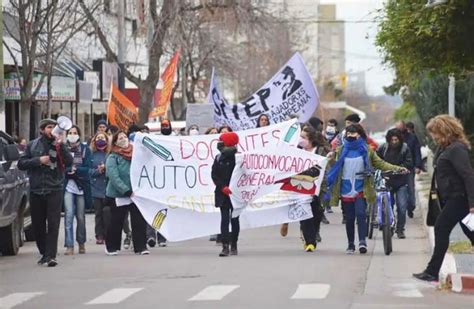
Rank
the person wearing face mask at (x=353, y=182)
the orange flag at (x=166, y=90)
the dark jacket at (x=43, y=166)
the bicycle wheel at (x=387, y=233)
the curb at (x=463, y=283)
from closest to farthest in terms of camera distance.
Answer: the curb at (x=463, y=283) → the dark jacket at (x=43, y=166) → the bicycle wheel at (x=387, y=233) → the person wearing face mask at (x=353, y=182) → the orange flag at (x=166, y=90)

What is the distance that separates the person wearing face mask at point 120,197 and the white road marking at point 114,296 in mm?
4005

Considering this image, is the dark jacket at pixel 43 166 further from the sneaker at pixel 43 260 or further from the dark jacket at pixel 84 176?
the dark jacket at pixel 84 176

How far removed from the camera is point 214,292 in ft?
42.4

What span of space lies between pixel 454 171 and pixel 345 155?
3859 mm

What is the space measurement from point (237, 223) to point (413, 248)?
2576 mm

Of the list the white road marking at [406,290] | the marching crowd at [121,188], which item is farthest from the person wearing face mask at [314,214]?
the white road marking at [406,290]

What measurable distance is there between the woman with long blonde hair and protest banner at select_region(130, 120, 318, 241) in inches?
176

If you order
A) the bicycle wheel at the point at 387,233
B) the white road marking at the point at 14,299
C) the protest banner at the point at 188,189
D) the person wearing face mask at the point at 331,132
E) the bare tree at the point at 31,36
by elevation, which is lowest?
the white road marking at the point at 14,299

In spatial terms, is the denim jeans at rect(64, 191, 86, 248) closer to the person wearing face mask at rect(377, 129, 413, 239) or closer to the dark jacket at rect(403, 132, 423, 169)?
the person wearing face mask at rect(377, 129, 413, 239)

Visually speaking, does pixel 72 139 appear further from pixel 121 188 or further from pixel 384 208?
pixel 384 208

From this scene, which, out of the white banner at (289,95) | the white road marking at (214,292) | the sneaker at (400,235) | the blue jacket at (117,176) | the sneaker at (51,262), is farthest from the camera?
the white banner at (289,95)

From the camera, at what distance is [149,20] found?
106 ft

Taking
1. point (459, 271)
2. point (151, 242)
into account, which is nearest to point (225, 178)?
point (151, 242)

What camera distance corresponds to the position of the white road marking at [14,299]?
40.5 feet
